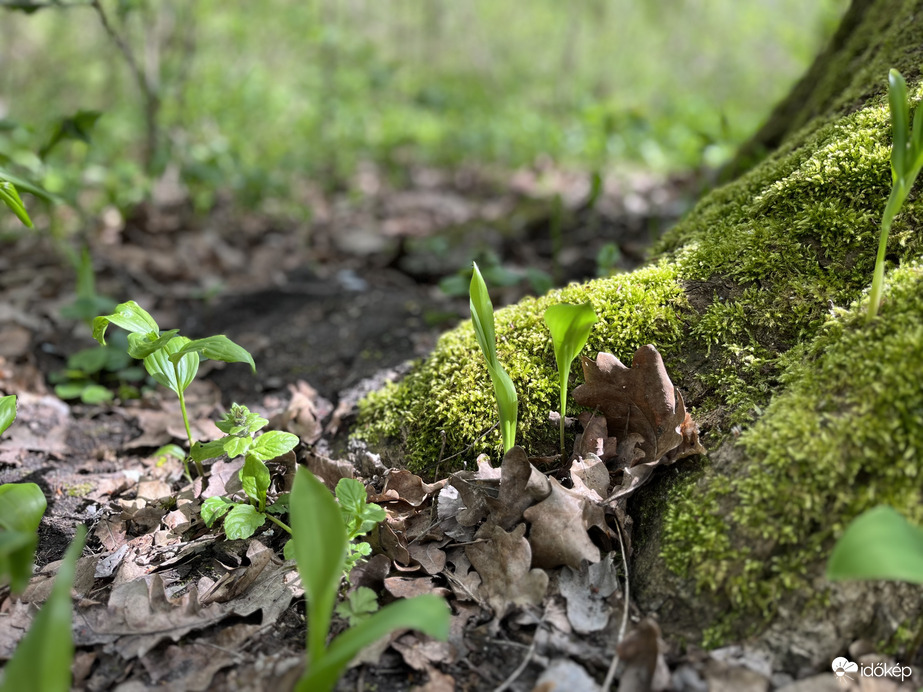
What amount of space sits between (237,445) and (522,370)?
2.88ft

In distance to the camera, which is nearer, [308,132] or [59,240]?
[59,240]

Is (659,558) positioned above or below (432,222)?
above

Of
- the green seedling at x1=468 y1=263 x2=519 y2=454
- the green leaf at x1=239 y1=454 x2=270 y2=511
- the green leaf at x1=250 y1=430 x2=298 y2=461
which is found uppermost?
the green seedling at x1=468 y1=263 x2=519 y2=454

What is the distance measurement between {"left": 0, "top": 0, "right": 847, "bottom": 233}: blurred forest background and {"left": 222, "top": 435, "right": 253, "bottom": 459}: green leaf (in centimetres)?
134

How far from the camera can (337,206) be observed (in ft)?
19.2

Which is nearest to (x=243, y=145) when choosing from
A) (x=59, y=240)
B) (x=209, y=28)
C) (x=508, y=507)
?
(x=209, y=28)

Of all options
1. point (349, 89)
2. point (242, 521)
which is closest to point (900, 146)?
point (242, 521)

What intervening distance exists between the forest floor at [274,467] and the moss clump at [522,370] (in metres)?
0.15

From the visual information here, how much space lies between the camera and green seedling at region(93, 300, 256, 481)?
1635mm

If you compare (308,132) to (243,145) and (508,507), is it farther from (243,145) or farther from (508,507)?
(508,507)

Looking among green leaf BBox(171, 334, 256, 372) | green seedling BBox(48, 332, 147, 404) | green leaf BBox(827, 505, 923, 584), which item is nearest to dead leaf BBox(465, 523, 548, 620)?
green leaf BBox(827, 505, 923, 584)

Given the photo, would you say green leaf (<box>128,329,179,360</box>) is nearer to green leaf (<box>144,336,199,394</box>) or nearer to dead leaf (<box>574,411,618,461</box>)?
green leaf (<box>144,336,199,394</box>)

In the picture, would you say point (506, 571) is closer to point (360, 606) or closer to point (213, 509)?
point (360, 606)

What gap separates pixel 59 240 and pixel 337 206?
2.67 m
